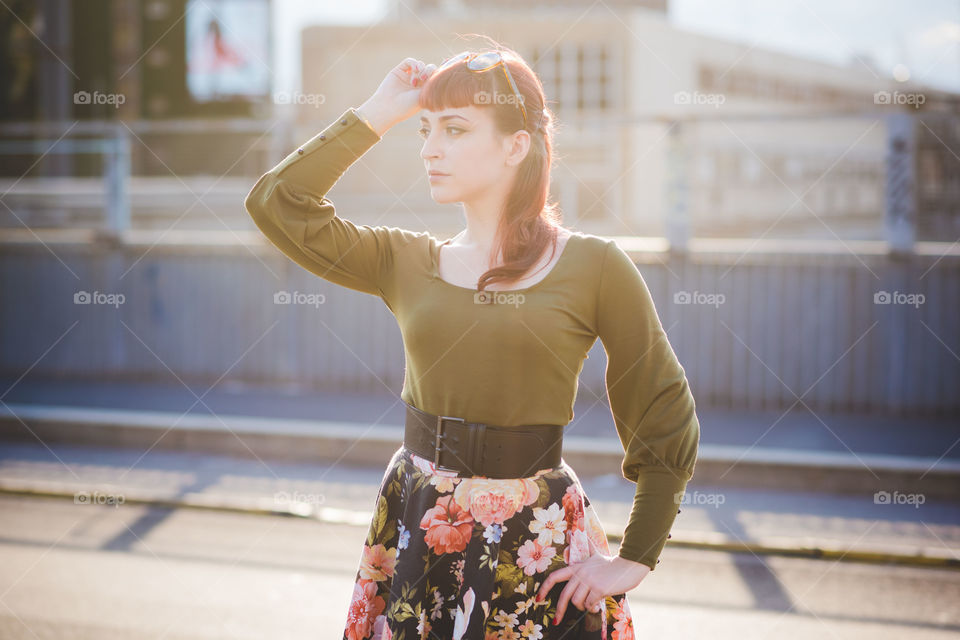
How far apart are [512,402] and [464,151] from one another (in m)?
0.52

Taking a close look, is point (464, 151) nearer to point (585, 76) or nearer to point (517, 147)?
point (517, 147)

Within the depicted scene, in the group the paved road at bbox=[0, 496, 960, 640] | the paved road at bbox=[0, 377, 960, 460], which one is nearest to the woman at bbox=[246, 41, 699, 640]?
the paved road at bbox=[0, 496, 960, 640]

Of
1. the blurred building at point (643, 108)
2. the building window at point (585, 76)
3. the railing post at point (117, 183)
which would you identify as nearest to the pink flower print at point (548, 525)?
the railing post at point (117, 183)

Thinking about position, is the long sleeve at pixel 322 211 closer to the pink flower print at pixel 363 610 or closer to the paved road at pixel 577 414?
the pink flower print at pixel 363 610

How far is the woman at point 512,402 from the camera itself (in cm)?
173

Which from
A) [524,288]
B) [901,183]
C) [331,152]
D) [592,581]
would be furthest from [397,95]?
[901,183]

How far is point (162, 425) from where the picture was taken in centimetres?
650

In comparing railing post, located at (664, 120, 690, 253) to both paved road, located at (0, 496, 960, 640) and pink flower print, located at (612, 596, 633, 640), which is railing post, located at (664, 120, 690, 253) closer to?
paved road, located at (0, 496, 960, 640)

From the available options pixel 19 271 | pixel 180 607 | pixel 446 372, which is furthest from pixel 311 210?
pixel 19 271

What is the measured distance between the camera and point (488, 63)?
5.82 ft

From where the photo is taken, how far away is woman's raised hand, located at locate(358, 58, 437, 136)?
191 cm

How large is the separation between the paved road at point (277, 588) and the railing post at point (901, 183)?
134 inches

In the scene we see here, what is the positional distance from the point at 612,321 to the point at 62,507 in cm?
461

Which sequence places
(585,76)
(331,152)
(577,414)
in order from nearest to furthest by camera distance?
1. (331,152)
2. (577,414)
3. (585,76)
